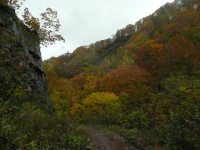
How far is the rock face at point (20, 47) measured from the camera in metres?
12.6

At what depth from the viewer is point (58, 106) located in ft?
86.9

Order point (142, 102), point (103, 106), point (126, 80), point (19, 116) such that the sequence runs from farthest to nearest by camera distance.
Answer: point (126, 80) → point (103, 106) → point (142, 102) → point (19, 116)

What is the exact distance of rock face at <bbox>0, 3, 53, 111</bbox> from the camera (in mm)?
12625

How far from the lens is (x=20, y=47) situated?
15531 millimetres

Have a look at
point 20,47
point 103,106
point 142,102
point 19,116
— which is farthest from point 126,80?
point 19,116

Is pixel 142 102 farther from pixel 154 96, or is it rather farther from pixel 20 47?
pixel 20 47

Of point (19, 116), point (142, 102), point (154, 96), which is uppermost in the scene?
point (19, 116)

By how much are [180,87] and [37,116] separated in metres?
7.18

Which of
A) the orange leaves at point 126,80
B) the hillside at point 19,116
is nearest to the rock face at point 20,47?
the hillside at point 19,116

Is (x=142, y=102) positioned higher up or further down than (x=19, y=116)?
further down

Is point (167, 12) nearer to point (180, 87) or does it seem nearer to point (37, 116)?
point (180, 87)

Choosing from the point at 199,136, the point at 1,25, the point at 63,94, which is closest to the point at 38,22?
the point at 1,25

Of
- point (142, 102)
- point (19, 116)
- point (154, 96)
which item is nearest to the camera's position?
point (19, 116)

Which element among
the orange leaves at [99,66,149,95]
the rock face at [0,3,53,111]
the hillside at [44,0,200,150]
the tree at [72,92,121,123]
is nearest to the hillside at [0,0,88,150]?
the rock face at [0,3,53,111]
